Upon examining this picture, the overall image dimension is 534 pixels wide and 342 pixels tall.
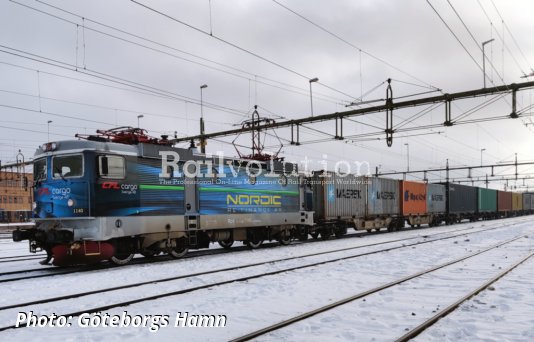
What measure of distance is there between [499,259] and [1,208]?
7075 cm

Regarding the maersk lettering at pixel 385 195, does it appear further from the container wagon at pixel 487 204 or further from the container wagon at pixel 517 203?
the container wagon at pixel 517 203

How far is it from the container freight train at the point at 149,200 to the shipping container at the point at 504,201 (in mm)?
40019

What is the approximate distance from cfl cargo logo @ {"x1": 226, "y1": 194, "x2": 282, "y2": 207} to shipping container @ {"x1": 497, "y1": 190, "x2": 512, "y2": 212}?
142 ft

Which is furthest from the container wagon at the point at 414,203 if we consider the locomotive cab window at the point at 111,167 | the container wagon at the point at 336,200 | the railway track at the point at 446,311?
the locomotive cab window at the point at 111,167

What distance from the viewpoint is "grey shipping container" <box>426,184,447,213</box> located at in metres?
34.6

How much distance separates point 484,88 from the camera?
697 inches

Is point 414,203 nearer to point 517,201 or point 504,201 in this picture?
point 504,201

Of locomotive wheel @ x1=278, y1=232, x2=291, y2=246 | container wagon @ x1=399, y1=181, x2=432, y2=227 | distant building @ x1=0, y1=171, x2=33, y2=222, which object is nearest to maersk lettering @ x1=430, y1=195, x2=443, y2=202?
container wagon @ x1=399, y1=181, x2=432, y2=227

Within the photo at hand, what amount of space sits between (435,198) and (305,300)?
3091 cm

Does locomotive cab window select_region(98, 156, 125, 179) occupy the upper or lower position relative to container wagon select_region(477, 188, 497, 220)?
upper

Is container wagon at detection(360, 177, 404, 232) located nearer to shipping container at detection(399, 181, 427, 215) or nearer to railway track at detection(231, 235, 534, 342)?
shipping container at detection(399, 181, 427, 215)

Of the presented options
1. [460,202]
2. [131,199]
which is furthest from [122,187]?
[460,202]

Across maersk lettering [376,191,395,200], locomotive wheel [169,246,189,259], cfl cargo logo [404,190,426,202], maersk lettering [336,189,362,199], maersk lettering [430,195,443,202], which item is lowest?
locomotive wheel [169,246,189,259]

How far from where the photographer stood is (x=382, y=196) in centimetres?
2769
